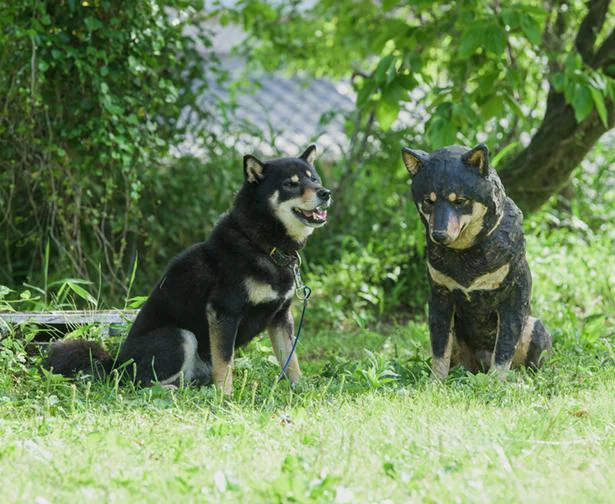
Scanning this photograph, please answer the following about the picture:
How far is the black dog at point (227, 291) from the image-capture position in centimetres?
491

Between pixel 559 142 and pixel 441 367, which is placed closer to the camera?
pixel 441 367

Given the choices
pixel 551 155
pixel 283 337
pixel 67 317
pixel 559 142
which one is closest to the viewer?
pixel 283 337

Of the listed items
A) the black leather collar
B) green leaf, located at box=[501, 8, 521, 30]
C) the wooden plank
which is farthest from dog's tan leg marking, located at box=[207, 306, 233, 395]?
green leaf, located at box=[501, 8, 521, 30]

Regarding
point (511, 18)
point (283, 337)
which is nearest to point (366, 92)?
point (511, 18)

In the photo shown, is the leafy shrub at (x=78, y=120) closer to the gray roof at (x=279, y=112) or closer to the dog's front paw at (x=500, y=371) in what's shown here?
the gray roof at (x=279, y=112)

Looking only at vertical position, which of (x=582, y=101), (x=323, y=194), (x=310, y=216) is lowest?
(x=310, y=216)

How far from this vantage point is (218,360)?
4902mm

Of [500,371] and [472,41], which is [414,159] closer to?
[500,371]

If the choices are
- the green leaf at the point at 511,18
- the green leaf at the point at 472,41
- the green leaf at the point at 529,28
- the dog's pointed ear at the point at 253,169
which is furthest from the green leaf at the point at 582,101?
the dog's pointed ear at the point at 253,169

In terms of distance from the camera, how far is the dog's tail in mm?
4965

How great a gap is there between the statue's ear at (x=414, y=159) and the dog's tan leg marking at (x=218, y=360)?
4.28 feet

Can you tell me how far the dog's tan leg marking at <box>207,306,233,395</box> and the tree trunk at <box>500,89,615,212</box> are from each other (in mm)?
4320

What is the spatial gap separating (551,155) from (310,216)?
3.86m

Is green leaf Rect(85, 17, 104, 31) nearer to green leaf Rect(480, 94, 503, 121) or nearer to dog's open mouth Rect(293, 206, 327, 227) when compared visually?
dog's open mouth Rect(293, 206, 327, 227)
